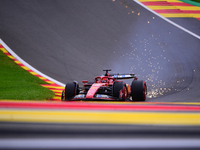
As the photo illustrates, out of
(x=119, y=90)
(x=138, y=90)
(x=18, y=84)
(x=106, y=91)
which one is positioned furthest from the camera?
(x=18, y=84)

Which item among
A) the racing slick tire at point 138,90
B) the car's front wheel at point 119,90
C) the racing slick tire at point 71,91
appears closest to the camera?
the car's front wheel at point 119,90

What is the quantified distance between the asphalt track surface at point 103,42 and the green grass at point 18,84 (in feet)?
3.57

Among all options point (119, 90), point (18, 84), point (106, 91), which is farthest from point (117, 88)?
point (18, 84)

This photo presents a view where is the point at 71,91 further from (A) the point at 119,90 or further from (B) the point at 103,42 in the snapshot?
(B) the point at 103,42

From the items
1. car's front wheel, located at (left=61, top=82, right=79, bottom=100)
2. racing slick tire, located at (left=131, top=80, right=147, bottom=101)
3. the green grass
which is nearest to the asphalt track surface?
the green grass

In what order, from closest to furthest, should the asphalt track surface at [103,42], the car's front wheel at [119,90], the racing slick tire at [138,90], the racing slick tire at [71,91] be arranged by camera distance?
the car's front wheel at [119,90]
the racing slick tire at [71,91]
the racing slick tire at [138,90]
the asphalt track surface at [103,42]

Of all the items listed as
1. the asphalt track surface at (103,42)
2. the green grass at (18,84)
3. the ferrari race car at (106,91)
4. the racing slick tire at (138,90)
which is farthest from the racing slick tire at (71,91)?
the asphalt track surface at (103,42)

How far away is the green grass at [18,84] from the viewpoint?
815cm

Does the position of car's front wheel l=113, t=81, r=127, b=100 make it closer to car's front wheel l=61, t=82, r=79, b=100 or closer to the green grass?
car's front wheel l=61, t=82, r=79, b=100

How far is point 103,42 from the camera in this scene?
51.0ft

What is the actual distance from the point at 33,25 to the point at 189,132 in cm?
1576

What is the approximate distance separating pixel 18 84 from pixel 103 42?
22.0ft

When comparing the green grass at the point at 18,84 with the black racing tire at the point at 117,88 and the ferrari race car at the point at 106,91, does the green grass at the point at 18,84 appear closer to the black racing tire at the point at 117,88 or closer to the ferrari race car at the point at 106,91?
the ferrari race car at the point at 106,91

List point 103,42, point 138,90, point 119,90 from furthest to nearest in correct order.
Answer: point 103,42 < point 138,90 < point 119,90
